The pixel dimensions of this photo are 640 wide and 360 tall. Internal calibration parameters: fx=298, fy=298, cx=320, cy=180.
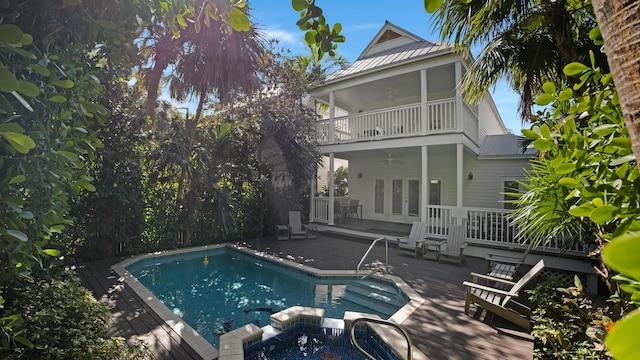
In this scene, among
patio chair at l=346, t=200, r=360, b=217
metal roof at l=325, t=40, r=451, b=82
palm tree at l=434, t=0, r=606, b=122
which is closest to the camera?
palm tree at l=434, t=0, r=606, b=122

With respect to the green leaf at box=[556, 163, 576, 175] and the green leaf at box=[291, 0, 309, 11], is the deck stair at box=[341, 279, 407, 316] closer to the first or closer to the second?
the green leaf at box=[556, 163, 576, 175]

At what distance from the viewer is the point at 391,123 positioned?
1164 cm

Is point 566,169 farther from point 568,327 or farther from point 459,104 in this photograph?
point 459,104

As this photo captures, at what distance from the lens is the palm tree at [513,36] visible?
205 inches

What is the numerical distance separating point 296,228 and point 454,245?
5819mm

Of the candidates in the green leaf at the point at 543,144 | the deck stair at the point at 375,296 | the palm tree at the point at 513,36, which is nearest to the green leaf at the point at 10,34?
the green leaf at the point at 543,144

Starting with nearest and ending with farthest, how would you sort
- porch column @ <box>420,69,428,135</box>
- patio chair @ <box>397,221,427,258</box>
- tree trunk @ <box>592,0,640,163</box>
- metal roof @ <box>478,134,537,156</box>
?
tree trunk @ <box>592,0,640,163</box>, patio chair @ <box>397,221,427,258</box>, porch column @ <box>420,69,428,135</box>, metal roof @ <box>478,134,537,156</box>

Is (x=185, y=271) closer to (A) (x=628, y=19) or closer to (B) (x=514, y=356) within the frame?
(B) (x=514, y=356)

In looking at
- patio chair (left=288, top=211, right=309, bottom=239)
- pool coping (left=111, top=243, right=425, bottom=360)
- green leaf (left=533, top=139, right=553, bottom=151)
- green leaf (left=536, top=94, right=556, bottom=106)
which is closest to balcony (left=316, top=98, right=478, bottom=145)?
patio chair (left=288, top=211, right=309, bottom=239)

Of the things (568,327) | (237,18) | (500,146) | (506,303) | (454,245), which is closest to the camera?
(237,18)

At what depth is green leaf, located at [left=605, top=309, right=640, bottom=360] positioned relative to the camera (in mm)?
245

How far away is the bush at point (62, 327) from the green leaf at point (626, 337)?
134 inches

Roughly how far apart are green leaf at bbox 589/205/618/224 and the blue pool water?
5400 millimetres

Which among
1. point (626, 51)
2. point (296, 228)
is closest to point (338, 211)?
point (296, 228)
